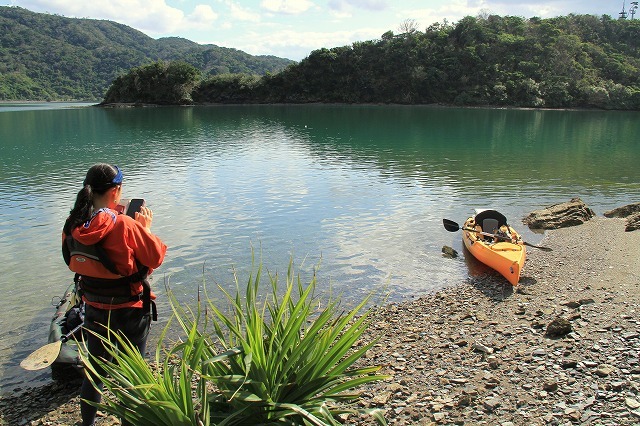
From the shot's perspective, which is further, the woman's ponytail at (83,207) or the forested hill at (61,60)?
the forested hill at (61,60)

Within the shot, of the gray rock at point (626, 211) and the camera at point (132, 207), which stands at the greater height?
the camera at point (132, 207)

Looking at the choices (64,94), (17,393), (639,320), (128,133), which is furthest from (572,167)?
(64,94)

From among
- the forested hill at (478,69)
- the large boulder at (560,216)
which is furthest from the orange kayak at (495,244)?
the forested hill at (478,69)

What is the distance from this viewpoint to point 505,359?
5.92 metres

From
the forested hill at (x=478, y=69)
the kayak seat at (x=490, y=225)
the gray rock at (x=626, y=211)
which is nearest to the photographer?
the kayak seat at (x=490, y=225)

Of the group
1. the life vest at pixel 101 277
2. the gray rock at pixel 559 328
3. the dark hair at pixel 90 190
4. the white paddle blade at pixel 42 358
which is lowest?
the gray rock at pixel 559 328

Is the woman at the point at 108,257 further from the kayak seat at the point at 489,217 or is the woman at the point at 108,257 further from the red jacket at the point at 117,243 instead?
the kayak seat at the point at 489,217

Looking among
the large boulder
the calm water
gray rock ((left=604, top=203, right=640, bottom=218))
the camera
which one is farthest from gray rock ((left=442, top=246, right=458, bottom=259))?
the camera

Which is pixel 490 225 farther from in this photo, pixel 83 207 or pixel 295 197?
pixel 83 207

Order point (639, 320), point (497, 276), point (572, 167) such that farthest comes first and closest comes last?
point (572, 167), point (497, 276), point (639, 320)

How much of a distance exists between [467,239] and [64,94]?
523 ft

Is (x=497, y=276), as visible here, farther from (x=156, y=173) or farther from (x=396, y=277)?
(x=156, y=173)

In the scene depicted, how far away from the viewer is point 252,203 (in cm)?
1816

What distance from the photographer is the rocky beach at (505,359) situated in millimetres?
4734
